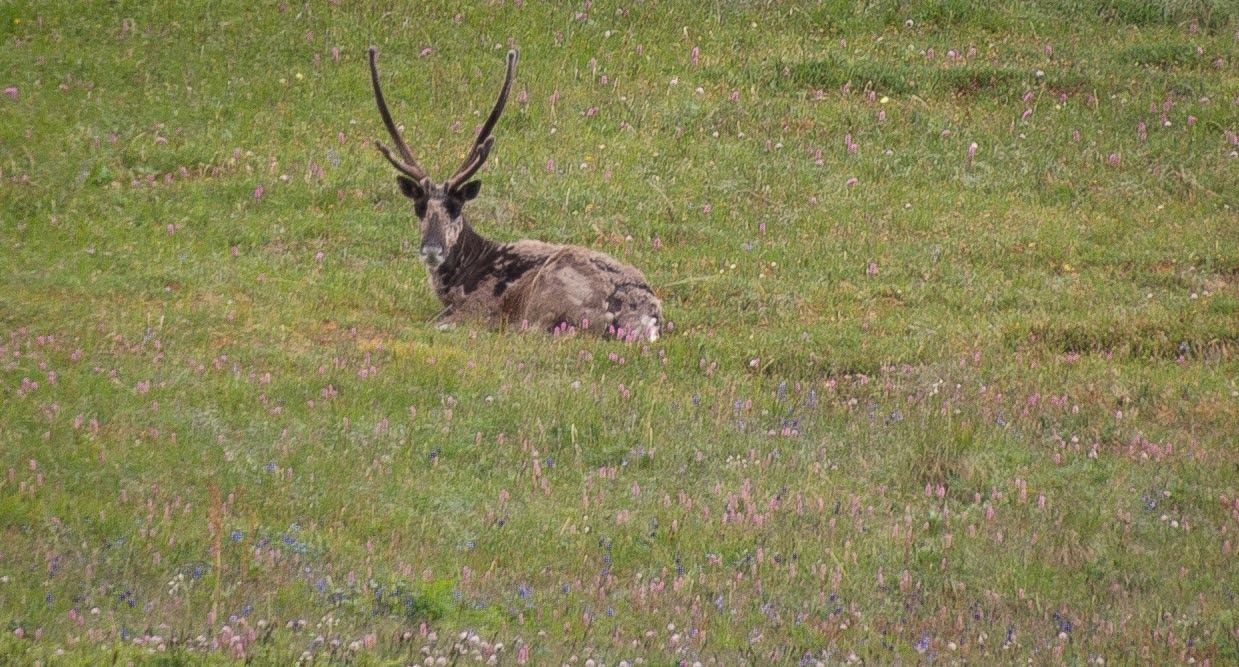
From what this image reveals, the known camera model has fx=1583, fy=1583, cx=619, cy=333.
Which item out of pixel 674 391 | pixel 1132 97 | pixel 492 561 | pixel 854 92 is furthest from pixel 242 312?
pixel 1132 97

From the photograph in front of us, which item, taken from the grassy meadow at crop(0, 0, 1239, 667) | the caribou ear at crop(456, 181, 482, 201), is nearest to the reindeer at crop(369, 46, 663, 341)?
the caribou ear at crop(456, 181, 482, 201)

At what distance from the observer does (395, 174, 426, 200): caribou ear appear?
1555cm

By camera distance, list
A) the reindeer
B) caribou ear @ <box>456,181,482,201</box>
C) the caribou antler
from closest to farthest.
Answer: the reindeer → caribou ear @ <box>456,181,482,201</box> → the caribou antler

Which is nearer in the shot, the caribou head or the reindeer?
the reindeer

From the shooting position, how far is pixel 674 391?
12.5 meters

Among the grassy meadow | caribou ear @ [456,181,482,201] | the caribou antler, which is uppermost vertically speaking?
the caribou antler

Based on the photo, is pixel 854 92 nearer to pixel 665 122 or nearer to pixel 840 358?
pixel 665 122

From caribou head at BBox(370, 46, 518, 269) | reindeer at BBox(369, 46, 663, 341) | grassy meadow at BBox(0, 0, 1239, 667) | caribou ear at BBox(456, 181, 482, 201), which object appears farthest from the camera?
caribou ear at BBox(456, 181, 482, 201)

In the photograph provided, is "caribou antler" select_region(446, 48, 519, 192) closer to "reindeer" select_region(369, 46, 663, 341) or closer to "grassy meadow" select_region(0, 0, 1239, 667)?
"reindeer" select_region(369, 46, 663, 341)

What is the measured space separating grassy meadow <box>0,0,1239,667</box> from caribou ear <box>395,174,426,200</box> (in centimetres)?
104

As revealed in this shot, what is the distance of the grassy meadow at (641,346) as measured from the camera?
8055 millimetres

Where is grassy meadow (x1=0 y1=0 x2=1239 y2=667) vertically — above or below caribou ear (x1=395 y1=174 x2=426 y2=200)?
below

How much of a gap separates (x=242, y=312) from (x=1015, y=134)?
460 inches

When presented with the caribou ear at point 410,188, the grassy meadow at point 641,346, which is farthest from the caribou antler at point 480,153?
the grassy meadow at point 641,346
